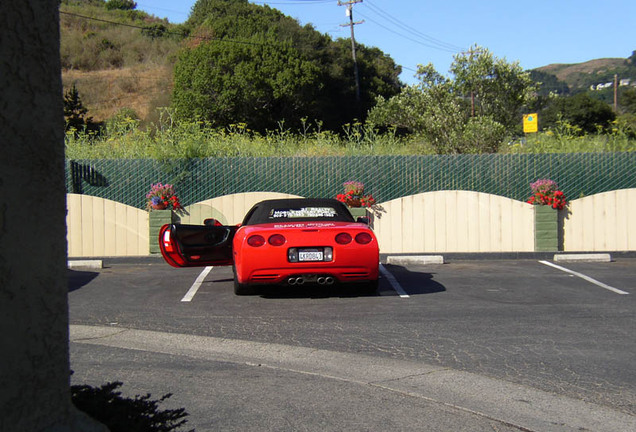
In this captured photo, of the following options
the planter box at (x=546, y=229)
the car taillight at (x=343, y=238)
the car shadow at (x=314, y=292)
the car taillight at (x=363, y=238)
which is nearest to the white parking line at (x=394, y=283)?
the car shadow at (x=314, y=292)

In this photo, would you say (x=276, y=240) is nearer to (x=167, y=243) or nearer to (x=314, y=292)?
(x=314, y=292)

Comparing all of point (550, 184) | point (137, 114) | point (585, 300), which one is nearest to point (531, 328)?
point (585, 300)

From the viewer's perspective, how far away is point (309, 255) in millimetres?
8961

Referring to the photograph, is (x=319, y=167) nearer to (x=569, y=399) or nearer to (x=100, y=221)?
(x=100, y=221)

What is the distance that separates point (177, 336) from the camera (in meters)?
7.12

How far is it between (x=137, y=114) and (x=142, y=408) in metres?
48.1

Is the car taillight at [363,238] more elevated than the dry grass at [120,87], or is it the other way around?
the dry grass at [120,87]

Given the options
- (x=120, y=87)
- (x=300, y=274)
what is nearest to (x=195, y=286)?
(x=300, y=274)

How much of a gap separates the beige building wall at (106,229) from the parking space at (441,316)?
10.2 ft

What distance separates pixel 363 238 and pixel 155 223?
7.33m

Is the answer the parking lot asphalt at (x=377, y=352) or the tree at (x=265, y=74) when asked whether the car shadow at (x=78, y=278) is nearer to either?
the parking lot asphalt at (x=377, y=352)

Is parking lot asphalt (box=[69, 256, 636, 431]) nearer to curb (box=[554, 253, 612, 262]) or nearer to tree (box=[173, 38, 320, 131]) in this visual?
curb (box=[554, 253, 612, 262])

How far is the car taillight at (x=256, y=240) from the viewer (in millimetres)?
8922

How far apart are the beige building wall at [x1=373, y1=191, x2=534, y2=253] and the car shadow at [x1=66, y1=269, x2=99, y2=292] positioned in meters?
6.24
